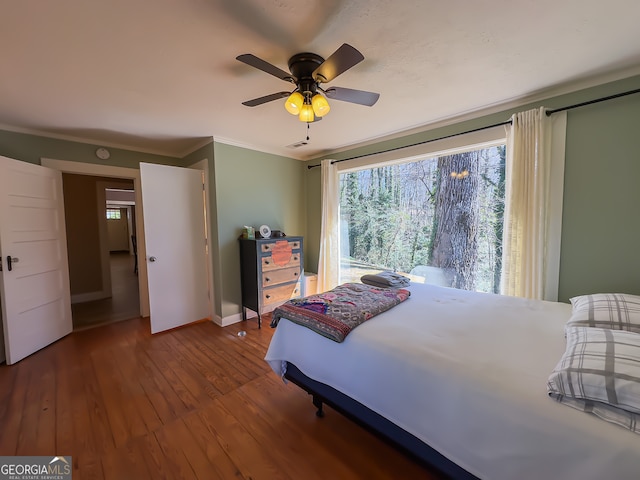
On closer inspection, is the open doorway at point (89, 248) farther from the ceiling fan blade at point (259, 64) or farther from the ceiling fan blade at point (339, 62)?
the ceiling fan blade at point (339, 62)

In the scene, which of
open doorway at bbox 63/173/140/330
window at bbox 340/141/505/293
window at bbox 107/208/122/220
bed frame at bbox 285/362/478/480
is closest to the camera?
bed frame at bbox 285/362/478/480

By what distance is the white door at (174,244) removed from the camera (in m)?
A: 3.10

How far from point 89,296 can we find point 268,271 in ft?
12.3

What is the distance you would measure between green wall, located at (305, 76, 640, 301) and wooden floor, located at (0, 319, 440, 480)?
6.76 feet

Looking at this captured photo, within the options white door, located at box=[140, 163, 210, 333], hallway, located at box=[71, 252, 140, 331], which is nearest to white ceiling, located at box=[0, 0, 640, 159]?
white door, located at box=[140, 163, 210, 333]

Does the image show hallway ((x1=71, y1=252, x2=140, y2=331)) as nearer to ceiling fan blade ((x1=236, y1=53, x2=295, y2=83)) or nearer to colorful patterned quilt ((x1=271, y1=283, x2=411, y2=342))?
colorful patterned quilt ((x1=271, y1=283, x2=411, y2=342))

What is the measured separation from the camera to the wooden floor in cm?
146

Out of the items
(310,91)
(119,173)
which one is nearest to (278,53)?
(310,91)

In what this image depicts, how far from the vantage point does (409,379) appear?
1232 mm

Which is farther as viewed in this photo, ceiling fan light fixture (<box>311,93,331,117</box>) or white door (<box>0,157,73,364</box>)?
white door (<box>0,157,73,364</box>)

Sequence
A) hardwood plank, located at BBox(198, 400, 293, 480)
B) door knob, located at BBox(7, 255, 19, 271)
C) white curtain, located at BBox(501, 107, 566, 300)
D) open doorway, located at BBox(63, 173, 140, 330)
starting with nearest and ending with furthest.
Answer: hardwood plank, located at BBox(198, 400, 293, 480) < white curtain, located at BBox(501, 107, 566, 300) < door knob, located at BBox(7, 255, 19, 271) < open doorway, located at BBox(63, 173, 140, 330)

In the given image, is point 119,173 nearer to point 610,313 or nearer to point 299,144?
point 299,144

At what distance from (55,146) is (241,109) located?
96.2 inches

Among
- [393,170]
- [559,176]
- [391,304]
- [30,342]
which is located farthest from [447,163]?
[30,342]
